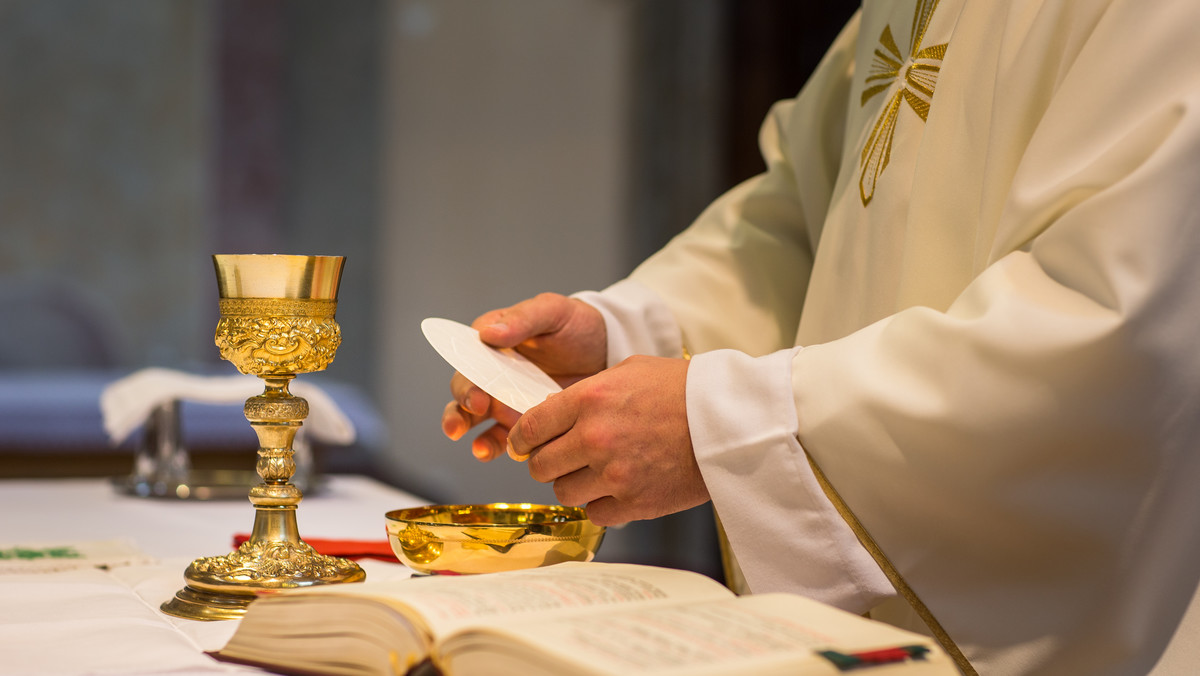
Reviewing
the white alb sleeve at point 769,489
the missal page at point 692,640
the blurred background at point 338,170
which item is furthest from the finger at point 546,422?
the blurred background at point 338,170

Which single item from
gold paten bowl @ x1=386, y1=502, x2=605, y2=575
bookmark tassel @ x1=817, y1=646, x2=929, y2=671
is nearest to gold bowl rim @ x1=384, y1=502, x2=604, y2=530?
gold paten bowl @ x1=386, y1=502, x2=605, y2=575

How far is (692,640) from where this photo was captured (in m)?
0.75

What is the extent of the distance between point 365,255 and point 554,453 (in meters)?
5.89

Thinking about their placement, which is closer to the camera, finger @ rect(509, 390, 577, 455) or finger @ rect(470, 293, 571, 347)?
finger @ rect(509, 390, 577, 455)

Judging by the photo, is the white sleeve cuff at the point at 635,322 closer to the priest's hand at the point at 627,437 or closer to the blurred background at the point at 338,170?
the priest's hand at the point at 627,437

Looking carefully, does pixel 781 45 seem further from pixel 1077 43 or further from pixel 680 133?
pixel 1077 43

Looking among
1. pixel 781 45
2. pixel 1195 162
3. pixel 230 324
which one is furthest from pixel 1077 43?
pixel 781 45

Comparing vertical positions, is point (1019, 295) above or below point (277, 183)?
above

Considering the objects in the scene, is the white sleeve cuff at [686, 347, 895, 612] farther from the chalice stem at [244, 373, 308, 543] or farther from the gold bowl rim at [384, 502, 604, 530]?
the chalice stem at [244, 373, 308, 543]

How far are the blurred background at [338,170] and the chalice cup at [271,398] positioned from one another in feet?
17.1

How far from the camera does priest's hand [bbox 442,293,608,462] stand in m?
1.53

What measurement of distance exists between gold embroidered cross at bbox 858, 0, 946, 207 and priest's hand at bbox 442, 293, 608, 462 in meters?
0.44

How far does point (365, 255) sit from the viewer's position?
6.89m

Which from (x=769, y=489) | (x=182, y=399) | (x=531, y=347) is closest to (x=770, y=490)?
(x=769, y=489)
